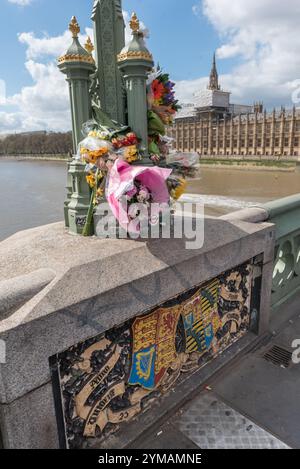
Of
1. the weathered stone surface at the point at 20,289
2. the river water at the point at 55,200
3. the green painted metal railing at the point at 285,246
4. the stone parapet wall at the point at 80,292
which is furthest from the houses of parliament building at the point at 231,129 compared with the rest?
the weathered stone surface at the point at 20,289

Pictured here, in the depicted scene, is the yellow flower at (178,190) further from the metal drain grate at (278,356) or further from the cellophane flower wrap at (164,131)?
the metal drain grate at (278,356)

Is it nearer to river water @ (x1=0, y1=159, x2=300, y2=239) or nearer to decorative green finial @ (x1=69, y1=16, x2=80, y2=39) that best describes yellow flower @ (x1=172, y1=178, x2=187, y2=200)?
decorative green finial @ (x1=69, y1=16, x2=80, y2=39)

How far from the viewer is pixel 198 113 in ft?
318

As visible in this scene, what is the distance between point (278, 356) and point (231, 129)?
89282 mm

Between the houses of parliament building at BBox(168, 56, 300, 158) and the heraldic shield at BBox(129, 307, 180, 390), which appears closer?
the heraldic shield at BBox(129, 307, 180, 390)

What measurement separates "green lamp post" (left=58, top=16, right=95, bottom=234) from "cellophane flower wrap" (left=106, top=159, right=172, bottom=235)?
23.6 inches

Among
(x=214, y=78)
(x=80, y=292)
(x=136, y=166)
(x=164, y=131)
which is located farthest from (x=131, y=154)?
(x=214, y=78)

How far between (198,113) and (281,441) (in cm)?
10169

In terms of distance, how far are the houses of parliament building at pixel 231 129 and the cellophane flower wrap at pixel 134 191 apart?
68.4 m

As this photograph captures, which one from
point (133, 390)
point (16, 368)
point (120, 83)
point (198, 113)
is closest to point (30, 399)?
point (16, 368)

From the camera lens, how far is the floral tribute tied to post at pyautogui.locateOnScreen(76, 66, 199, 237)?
2273 mm

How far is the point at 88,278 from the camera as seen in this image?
1.99 metres

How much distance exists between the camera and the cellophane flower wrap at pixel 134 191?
7.31 ft

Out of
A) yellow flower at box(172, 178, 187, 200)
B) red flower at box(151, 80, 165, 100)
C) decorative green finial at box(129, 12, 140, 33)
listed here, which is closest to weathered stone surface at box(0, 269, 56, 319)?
yellow flower at box(172, 178, 187, 200)
